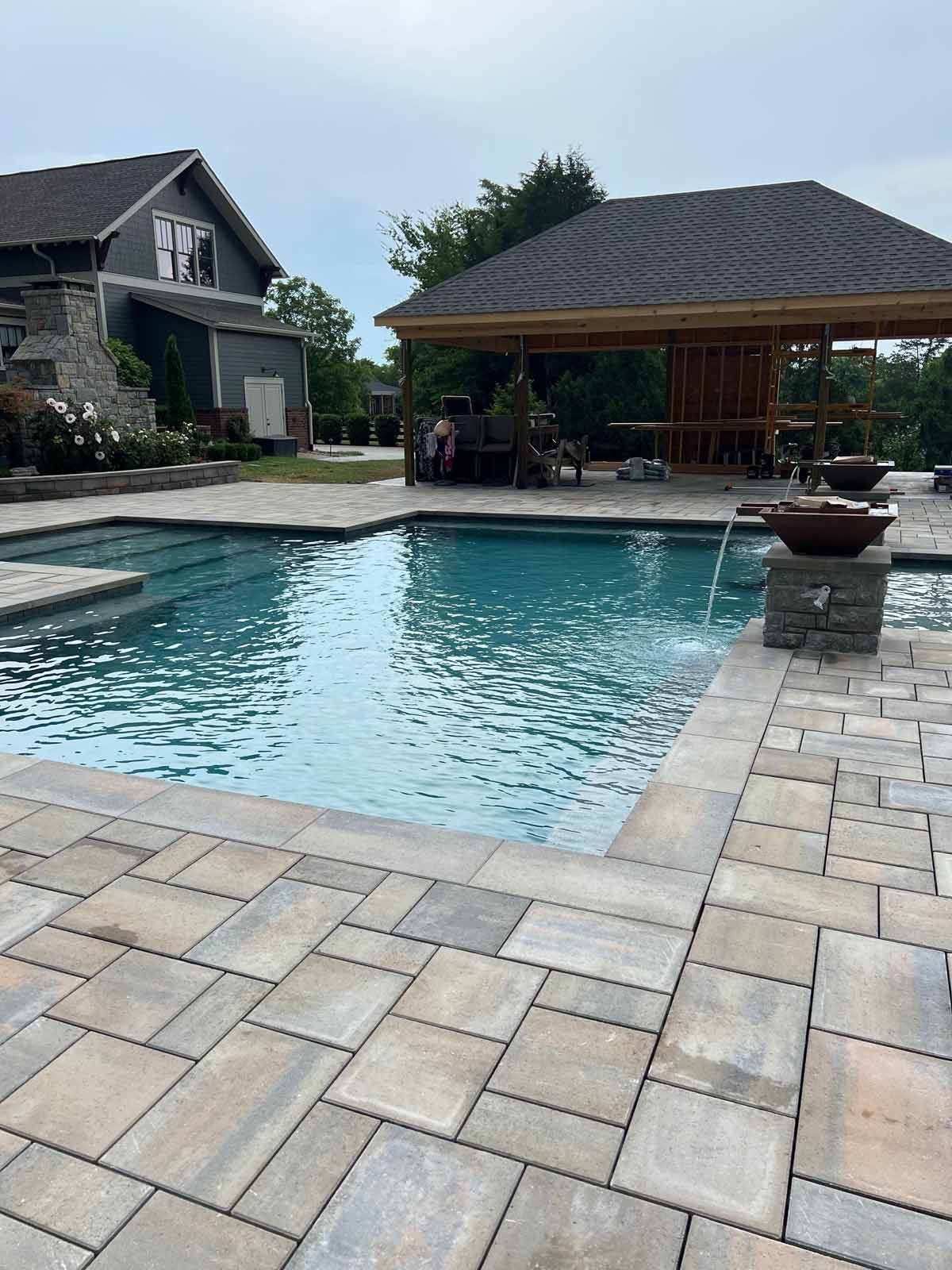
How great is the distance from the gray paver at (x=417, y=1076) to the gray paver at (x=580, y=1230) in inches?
9.0

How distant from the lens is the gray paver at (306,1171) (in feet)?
5.57

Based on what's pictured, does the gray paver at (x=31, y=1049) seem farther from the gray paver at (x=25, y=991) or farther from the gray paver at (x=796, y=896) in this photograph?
the gray paver at (x=796, y=896)

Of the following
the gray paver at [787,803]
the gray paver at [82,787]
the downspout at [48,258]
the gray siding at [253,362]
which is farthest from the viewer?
the gray siding at [253,362]

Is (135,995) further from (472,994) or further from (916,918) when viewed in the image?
(916,918)

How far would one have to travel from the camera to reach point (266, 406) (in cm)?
2472

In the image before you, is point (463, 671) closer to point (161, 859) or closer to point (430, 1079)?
point (161, 859)

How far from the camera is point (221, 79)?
1447 cm

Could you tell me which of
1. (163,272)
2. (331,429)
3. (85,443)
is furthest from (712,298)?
(331,429)

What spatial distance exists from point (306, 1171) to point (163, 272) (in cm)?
2431

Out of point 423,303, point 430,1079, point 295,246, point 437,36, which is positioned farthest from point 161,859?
point 295,246

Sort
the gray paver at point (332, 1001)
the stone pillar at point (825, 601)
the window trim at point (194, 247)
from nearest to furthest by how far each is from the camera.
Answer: the gray paver at point (332, 1001) → the stone pillar at point (825, 601) → the window trim at point (194, 247)

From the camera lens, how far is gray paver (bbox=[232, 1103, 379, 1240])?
5.57 ft

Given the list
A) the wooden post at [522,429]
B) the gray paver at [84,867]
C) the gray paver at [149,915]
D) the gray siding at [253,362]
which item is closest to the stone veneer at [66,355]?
the gray siding at [253,362]

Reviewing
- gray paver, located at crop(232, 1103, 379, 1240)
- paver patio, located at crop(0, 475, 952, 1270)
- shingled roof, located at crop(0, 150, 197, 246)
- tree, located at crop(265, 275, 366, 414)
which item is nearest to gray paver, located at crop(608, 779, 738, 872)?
paver patio, located at crop(0, 475, 952, 1270)
